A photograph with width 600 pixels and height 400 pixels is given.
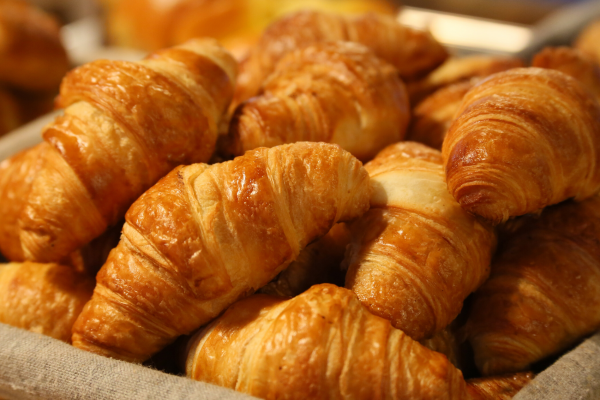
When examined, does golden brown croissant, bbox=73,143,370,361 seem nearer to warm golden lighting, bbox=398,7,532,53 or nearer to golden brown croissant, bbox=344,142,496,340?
golden brown croissant, bbox=344,142,496,340

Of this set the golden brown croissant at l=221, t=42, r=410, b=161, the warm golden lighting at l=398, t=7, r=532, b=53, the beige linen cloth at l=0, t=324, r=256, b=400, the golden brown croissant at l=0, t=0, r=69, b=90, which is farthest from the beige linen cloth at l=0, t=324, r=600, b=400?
the warm golden lighting at l=398, t=7, r=532, b=53

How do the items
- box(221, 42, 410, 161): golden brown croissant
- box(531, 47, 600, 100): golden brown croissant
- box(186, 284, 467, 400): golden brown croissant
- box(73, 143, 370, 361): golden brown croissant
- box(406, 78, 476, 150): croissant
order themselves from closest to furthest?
box(186, 284, 467, 400): golden brown croissant
box(73, 143, 370, 361): golden brown croissant
box(221, 42, 410, 161): golden brown croissant
box(406, 78, 476, 150): croissant
box(531, 47, 600, 100): golden brown croissant

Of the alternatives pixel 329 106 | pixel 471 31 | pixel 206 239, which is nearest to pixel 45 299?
pixel 206 239

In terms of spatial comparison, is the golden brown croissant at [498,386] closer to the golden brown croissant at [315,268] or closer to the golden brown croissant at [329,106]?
the golden brown croissant at [315,268]

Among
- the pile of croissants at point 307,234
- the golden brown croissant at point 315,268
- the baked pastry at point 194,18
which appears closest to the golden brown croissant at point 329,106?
the pile of croissants at point 307,234

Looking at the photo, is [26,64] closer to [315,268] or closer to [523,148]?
[315,268]
